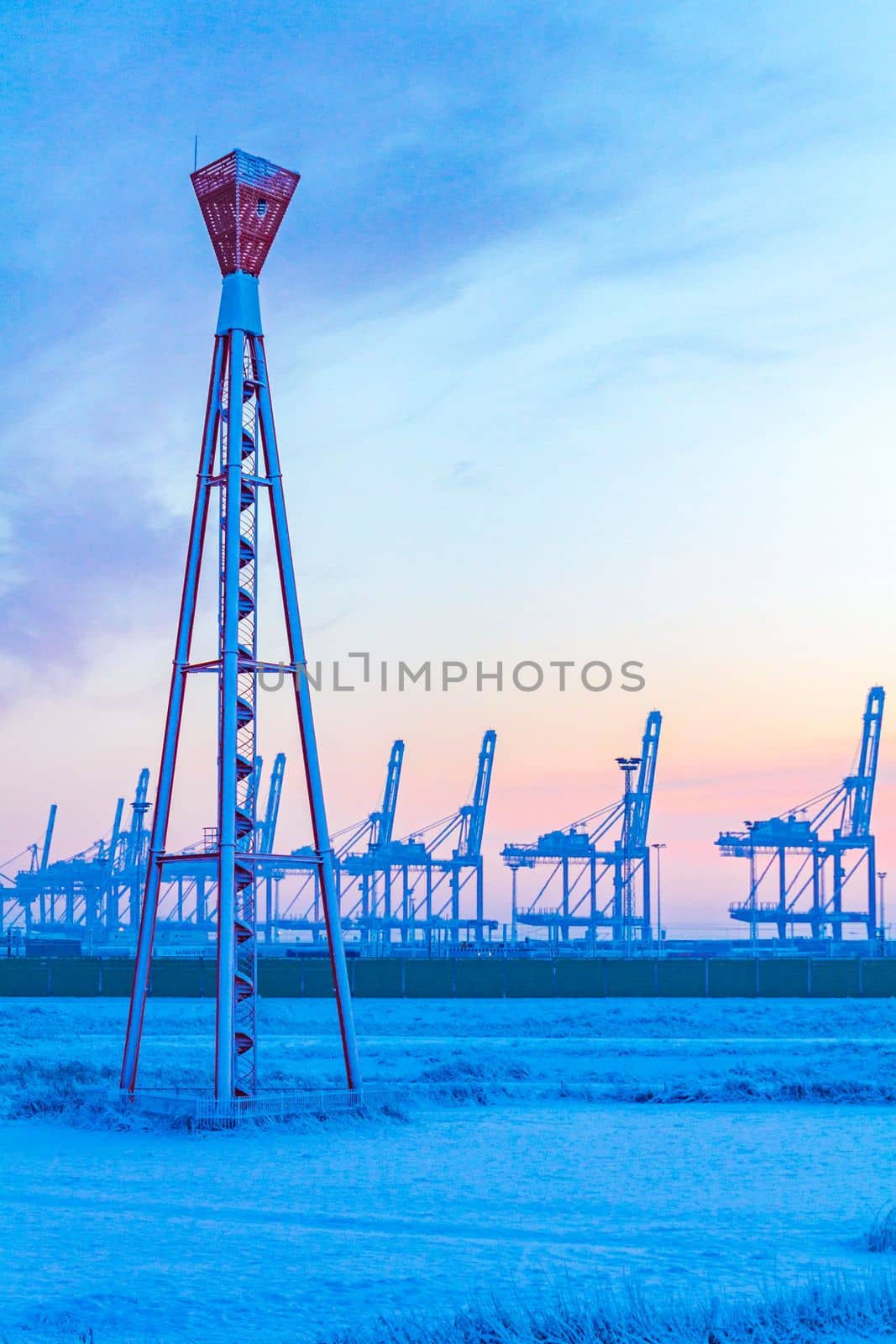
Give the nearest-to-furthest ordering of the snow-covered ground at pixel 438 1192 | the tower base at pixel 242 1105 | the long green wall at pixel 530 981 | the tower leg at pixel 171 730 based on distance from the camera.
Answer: the snow-covered ground at pixel 438 1192 → the tower base at pixel 242 1105 → the tower leg at pixel 171 730 → the long green wall at pixel 530 981

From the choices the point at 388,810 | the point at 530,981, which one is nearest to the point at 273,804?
the point at 388,810

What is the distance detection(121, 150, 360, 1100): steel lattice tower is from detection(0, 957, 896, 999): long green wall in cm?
2631

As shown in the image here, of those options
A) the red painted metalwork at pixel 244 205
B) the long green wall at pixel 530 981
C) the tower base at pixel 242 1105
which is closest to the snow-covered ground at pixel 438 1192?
the tower base at pixel 242 1105

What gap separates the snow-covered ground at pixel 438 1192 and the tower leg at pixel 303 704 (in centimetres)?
149

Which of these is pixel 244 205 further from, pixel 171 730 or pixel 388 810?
pixel 388 810

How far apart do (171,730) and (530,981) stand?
96.8ft

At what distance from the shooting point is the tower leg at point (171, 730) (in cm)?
1984

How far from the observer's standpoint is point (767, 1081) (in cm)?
2578

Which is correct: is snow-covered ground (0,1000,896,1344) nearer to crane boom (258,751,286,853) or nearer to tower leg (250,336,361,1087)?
tower leg (250,336,361,1087)

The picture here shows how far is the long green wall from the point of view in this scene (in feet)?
152

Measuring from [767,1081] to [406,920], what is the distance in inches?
4241

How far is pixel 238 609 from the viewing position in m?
19.9

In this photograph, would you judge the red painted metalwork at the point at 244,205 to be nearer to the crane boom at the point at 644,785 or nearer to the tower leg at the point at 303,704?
the tower leg at the point at 303,704

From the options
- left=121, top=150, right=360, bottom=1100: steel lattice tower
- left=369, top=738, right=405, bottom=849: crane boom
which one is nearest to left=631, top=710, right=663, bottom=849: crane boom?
left=369, top=738, right=405, bottom=849: crane boom
